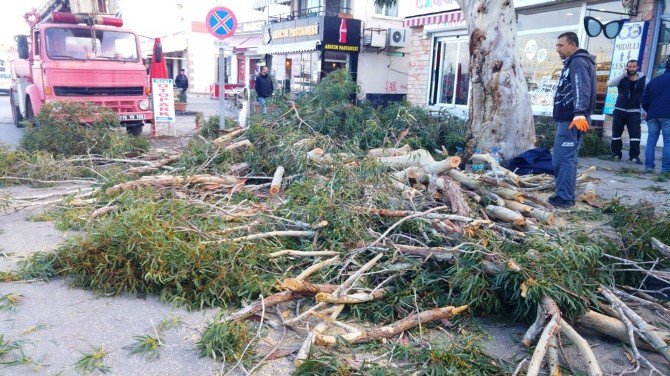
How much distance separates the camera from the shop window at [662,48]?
10414mm

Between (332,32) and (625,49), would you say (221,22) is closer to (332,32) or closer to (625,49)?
(625,49)

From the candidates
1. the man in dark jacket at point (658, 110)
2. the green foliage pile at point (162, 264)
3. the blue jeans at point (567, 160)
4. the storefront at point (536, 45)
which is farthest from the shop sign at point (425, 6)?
the green foliage pile at point (162, 264)

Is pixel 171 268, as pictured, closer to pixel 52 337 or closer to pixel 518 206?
pixel 52 337

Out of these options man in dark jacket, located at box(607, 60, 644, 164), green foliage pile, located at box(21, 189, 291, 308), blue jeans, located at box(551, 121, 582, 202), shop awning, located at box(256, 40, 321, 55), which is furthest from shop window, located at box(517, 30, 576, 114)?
A: green foliage pile, located at box(21, 189, 291, 308)

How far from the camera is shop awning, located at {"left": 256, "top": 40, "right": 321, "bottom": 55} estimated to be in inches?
892

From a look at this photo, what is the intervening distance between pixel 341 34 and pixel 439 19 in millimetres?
7576

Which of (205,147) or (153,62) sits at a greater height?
(153,62)

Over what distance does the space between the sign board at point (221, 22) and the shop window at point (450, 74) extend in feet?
28.7

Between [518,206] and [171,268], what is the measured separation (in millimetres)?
3551

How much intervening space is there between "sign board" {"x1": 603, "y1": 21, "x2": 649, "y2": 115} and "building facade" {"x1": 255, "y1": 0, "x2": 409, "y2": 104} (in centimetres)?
1137

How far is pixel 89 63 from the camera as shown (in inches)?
422

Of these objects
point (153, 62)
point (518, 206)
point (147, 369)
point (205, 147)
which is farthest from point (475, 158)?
point (153, 62)

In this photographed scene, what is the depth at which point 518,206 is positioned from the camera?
5.38 meters

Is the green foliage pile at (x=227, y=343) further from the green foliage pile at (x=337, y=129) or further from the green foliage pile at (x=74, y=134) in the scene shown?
the green foliage pile at (x=74, y=134)
